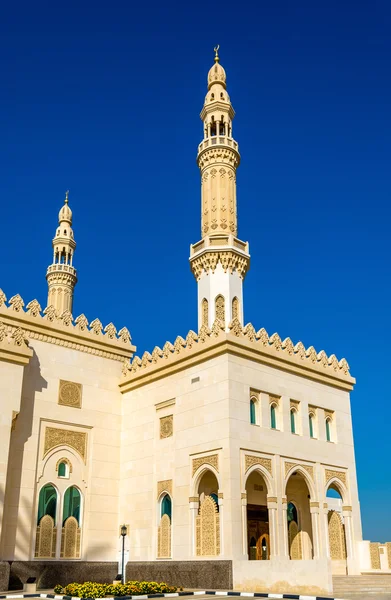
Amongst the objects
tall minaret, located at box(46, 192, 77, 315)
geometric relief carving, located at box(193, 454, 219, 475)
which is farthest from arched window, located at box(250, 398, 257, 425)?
tall minaret, located at box(46, 192, 77, 315)

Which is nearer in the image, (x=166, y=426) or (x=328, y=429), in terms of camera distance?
(x=166, y=426)

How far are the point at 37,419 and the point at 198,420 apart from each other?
4.61 m

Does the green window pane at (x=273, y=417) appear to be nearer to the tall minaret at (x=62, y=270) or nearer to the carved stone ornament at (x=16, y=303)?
the carved stone ornament at (x=16, y=303)

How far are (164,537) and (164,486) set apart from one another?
4.25 feet

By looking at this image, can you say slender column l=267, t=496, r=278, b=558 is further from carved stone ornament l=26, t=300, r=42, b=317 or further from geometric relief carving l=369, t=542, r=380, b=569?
carved stone ornament l=26, t=300, r=42, b=317

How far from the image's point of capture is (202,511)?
15.8 meters

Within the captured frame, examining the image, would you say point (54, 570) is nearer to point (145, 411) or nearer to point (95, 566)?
point (95, 566)

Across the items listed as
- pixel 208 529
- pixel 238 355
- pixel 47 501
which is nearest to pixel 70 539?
pixel 47 501

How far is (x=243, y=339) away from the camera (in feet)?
53.6

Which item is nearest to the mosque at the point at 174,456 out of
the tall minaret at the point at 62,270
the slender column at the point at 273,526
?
the slender column at the point at 273,526

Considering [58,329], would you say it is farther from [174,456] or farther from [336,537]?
[336,537]

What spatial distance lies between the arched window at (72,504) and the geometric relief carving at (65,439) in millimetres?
982

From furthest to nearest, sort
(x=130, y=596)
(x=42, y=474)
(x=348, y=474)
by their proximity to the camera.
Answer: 1. (x=348, y=474)
2. (x=42, y=474)
3. (x=130, y=596)

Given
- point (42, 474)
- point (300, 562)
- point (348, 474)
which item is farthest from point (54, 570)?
point (348, 474)
